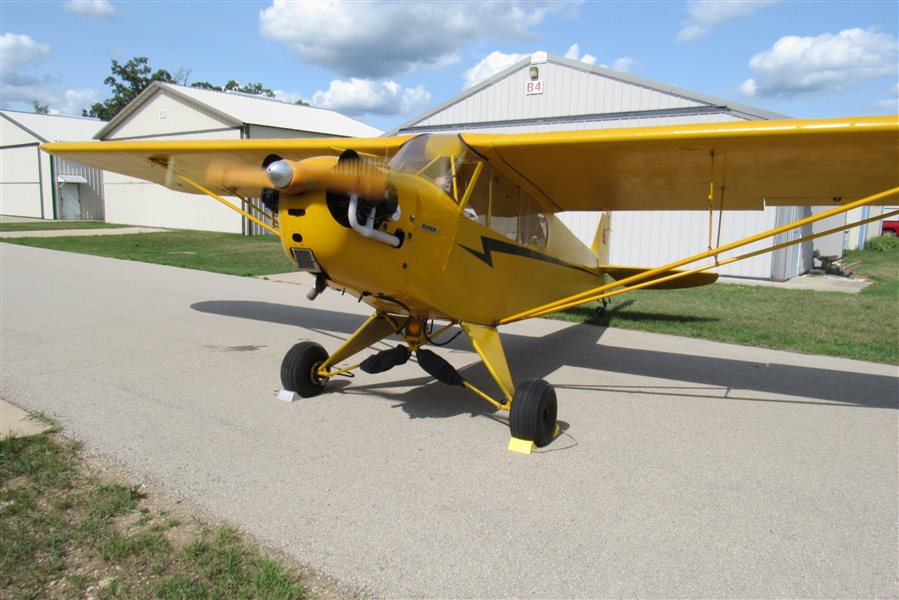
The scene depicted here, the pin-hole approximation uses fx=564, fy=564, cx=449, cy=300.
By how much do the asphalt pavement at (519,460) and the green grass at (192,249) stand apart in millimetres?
7698

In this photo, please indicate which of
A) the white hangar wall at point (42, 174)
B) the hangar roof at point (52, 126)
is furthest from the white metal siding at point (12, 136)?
the hangar roof at point (52, 126)

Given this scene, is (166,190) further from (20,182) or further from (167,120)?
(20,182)

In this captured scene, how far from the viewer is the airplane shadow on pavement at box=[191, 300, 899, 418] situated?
5727mm

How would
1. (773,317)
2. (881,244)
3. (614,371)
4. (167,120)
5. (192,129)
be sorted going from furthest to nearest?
(881,244)
(167,120)
(192,129)
(773,317)
(614,371)

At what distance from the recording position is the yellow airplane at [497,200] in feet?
12.3

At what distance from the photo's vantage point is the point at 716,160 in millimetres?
4949

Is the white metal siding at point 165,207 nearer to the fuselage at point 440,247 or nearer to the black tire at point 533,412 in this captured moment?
the fuselage at point 440,247

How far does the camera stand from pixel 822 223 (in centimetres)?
1953

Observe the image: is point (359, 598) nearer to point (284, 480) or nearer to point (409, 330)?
point (284, 480)

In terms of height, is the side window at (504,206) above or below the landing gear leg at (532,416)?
above

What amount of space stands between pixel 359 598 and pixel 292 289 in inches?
401

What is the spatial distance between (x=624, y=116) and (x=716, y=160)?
10.5 meters


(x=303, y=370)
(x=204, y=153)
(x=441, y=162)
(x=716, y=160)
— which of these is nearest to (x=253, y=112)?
(x=204, y=153)

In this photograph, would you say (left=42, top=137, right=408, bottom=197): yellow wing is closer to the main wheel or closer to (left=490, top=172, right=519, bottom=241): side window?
(left=490, top=172, right=519, bottom=241): side window
